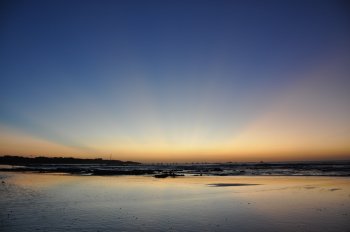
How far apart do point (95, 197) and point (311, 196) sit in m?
18.1

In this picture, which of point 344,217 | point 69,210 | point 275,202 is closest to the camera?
point 344,217

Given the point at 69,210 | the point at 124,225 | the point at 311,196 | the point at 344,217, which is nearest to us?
the point at 124,225

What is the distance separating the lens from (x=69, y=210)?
2033 cm

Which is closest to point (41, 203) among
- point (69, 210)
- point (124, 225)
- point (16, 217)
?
point (69, 210)

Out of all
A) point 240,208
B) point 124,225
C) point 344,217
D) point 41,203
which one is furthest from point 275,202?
point 41,203

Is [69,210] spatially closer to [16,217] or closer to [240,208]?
[16,217]

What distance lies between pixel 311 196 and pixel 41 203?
21181 millimetres

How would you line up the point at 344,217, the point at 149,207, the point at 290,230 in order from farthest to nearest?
the point at 149,207, the point at 344,217, the point at 290,230

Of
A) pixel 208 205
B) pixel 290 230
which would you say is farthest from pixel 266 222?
pixel 208 205

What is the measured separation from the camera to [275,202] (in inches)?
922

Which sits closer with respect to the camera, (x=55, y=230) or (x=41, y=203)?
(x=55, y=230)

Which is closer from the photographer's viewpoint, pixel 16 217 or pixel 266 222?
pixel 266 222

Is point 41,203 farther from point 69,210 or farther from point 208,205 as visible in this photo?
point 208,205

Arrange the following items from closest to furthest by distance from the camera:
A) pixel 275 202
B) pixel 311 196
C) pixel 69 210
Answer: pixel 69 210 < pixel 275 202 < pixel 311 196
